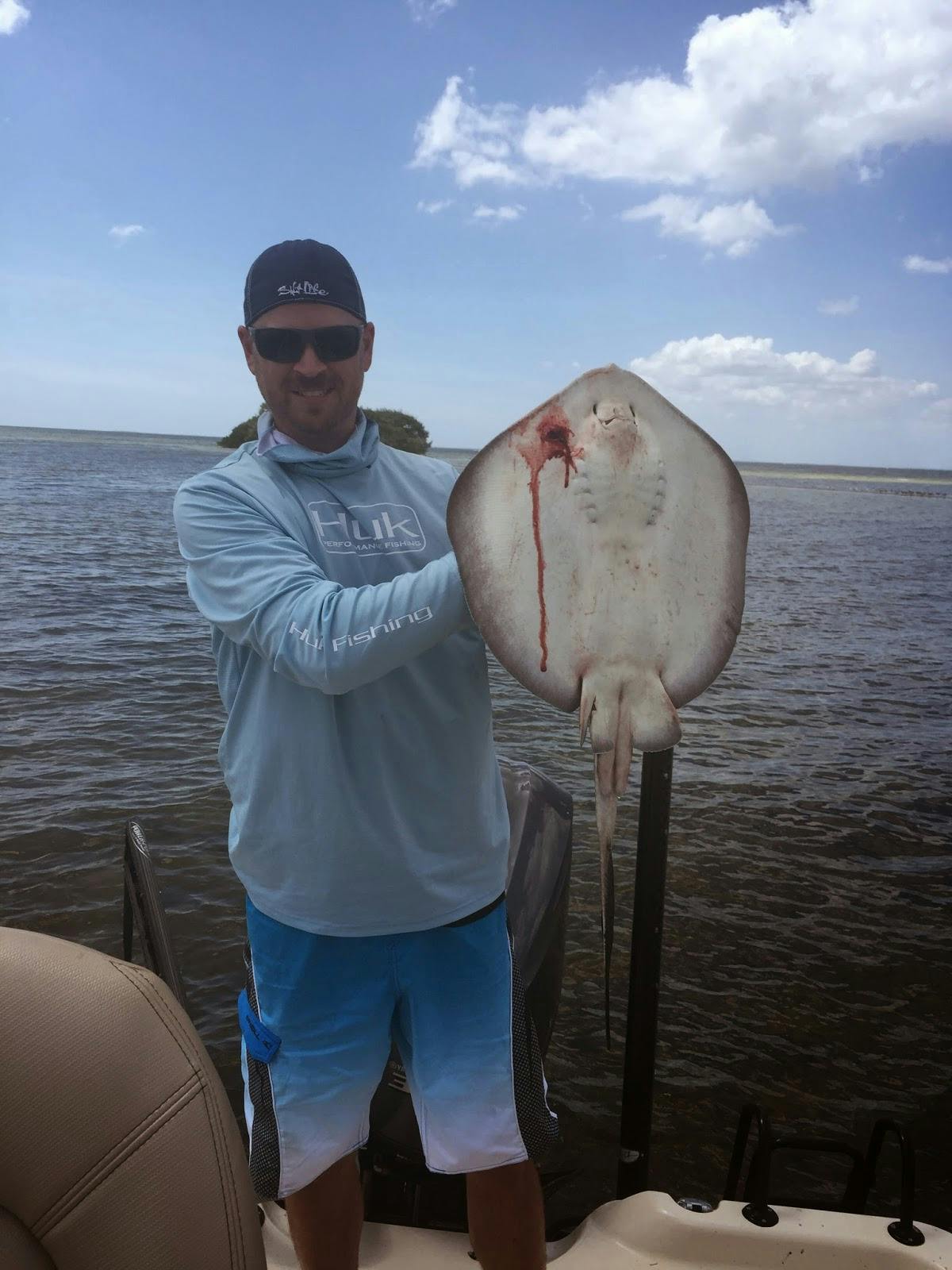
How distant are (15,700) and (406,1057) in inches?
292

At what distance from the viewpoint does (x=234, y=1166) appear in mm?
1271

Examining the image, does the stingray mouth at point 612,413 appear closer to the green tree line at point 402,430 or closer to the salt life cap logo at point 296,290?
the salt life cap logo at point 296,290

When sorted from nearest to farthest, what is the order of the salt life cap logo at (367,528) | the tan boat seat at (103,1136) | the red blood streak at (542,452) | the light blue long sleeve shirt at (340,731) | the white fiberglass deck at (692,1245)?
the tan boat seat at (103,1136), the red blood streak at (542,452), the light blue long sleeve shirt at (340,731), the salt life cap logo at (367,528), the white fiberglass deck at (692,1245)

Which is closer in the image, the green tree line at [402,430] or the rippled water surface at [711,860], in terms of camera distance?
the rippled water surface at [711,860]

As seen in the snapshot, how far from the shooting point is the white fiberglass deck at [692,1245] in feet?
6.95

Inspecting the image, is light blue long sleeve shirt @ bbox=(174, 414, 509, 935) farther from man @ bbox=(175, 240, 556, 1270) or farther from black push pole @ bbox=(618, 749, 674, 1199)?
black push pole @ bbox=(618, 749, 674, 1199)

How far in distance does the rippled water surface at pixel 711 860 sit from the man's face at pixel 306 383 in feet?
9.33

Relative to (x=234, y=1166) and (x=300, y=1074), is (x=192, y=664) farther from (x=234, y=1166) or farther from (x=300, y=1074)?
(x=234, y=1166)

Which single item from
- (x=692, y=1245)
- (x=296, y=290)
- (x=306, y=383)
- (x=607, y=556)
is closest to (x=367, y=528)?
(x=306, y=383)

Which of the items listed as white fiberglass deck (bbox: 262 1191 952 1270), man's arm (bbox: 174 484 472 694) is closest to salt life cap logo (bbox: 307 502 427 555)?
man's arm (bbox: 174 484 472 694)

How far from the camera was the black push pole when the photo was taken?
214 cm

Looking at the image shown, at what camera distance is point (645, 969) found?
2297 mm

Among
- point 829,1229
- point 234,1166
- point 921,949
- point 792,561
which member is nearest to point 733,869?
point 921,949

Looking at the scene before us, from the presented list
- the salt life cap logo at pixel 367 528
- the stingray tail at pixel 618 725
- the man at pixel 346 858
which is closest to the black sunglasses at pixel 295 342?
the man at pixel 346 858
